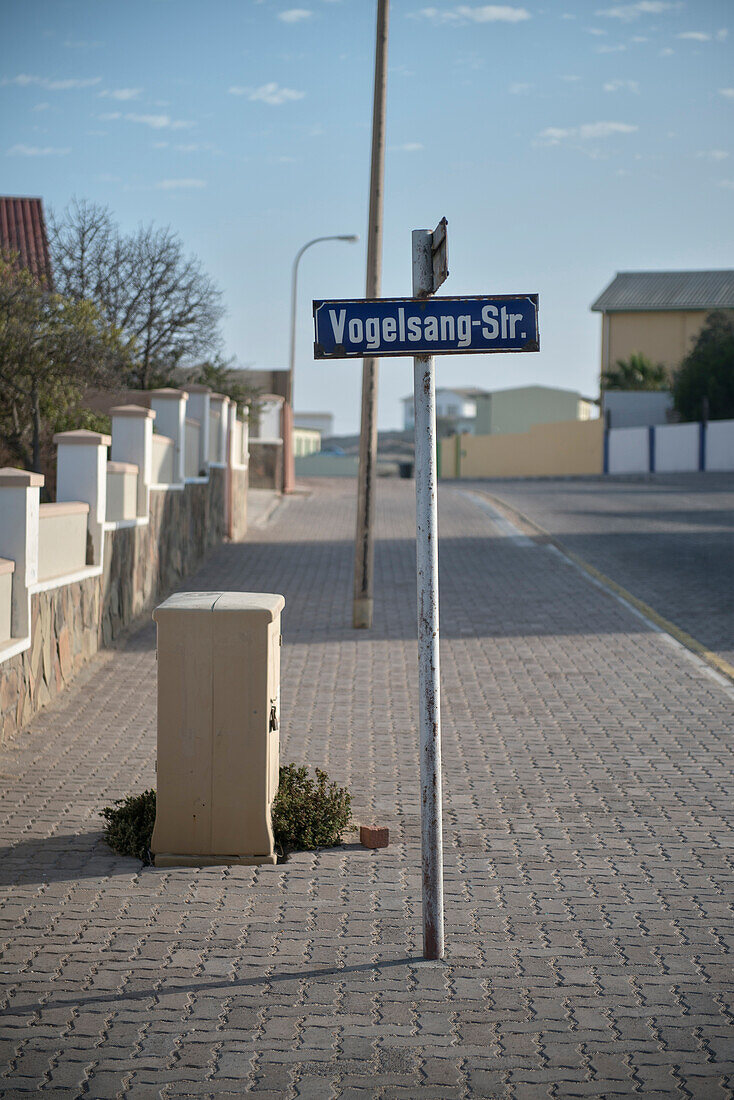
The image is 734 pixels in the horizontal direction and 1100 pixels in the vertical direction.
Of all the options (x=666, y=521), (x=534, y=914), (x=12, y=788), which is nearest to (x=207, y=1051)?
(x=534, y=914)

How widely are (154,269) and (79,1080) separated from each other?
23031 mm

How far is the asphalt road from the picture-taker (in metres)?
14.8

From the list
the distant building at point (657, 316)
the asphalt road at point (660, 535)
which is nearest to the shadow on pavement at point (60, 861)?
the asphalt road at point (660, 535)

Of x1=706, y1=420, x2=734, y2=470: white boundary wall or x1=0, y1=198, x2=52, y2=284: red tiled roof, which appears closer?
x1=0, y1=198, x2=52, y2=284: red tiled roof

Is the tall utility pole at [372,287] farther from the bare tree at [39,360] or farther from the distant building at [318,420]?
the distant building at [318,420]

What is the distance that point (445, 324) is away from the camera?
4.84m

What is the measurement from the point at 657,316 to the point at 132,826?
57.0 m

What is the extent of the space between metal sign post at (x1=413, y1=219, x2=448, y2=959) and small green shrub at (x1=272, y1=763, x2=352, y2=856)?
62.8 inches

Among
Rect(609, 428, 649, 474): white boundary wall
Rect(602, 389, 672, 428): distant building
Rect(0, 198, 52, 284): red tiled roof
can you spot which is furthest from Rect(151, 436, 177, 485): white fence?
Rect(602, 389, 672, 428): distant building

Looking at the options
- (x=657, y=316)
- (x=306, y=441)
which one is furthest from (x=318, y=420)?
(x=657, y=316)

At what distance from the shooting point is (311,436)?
93438 mm

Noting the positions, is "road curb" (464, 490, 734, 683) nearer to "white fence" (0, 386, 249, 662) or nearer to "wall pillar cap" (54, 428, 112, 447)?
"white fence" (0, 386, 249, 662)

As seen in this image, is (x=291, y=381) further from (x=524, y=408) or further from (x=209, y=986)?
(x=524, y=408)

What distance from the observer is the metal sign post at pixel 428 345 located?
15.8ft
